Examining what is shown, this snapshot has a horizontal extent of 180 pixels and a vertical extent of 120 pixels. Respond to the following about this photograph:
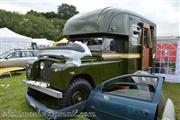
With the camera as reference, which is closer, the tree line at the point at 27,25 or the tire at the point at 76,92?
the tire at the point at 76,92

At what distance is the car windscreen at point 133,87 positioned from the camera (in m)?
3.74

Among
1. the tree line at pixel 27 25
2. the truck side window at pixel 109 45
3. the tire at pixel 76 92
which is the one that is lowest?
the tire at pixel 76 92

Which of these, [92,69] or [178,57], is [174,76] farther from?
[92,69]

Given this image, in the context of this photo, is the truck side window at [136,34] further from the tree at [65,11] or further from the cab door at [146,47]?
the tree at [65,11]

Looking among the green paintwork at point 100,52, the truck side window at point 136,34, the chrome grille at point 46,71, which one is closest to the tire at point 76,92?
the green paintwork at point 100,52

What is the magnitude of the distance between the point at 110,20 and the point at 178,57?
4.95m

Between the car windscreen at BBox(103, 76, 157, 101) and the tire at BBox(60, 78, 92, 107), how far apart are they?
3.28 ft

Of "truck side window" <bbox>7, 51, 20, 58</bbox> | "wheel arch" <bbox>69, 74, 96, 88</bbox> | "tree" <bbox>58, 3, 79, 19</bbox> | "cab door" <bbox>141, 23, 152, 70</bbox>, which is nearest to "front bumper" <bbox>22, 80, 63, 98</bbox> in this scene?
"wheel arch" <bbox>69, 74, 96, 88</bbox>

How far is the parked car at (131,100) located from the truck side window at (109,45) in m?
1.93

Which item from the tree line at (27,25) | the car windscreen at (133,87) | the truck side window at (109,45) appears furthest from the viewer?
the tree line at (27,25)

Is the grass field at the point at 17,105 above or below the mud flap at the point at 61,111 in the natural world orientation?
below

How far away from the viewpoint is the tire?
488cm

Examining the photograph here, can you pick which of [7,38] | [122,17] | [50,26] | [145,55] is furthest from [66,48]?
[50,26]

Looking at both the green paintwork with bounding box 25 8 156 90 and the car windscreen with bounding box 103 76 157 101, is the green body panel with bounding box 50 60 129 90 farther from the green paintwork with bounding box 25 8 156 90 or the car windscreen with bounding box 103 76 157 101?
the car windscreen with bounding box 103 76 157 101
